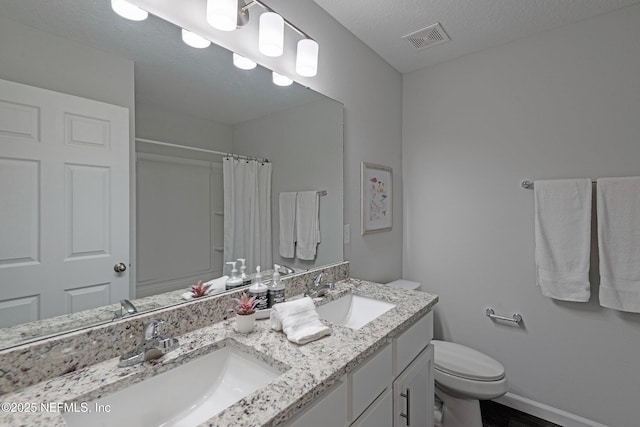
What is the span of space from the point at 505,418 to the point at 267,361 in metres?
1.86

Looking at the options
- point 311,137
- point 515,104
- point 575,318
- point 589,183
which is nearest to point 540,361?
point 575,318

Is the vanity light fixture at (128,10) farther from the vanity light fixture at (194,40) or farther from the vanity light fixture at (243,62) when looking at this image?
the vanity light fixture at (243,62)

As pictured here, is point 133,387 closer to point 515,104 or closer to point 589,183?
point 589,183

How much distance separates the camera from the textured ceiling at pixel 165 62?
30.5 inches

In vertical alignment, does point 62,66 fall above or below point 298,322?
above

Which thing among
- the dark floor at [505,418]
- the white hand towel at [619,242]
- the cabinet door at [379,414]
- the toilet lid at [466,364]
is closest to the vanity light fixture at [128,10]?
the cabinet door at [379,414]

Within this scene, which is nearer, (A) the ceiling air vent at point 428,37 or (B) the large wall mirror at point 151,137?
(B) the large wall mirror at point 151,137

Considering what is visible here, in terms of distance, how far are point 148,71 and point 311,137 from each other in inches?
32.2

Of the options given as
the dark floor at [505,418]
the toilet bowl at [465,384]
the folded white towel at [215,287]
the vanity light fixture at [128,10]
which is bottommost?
the dark floor at [505,418]

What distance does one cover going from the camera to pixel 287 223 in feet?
4.81

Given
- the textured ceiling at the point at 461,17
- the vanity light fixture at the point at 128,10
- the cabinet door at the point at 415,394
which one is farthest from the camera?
the textured ceiling at the point at 461,17

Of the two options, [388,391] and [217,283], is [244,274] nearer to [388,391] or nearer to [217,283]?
[217,283]

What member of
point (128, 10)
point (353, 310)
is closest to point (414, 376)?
point (353, 310)

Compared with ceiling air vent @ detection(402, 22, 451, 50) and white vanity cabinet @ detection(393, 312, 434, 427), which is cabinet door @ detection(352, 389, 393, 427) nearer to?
white vanity cabinet @ detection(393, 312, 434, 427)
